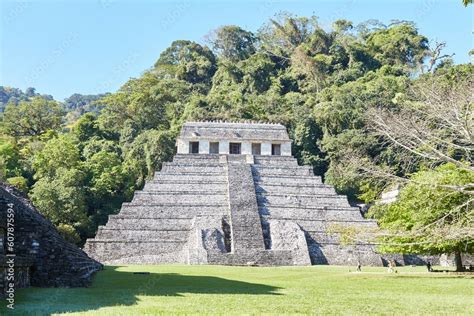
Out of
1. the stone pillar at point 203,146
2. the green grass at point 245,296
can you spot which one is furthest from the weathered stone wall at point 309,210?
the green grass at point 245,296

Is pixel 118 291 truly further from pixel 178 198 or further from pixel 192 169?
pixel 192 169

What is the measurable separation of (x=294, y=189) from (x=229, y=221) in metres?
5.26

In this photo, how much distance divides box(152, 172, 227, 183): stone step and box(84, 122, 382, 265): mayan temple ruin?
2.2 inches

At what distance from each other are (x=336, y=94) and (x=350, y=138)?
749cm

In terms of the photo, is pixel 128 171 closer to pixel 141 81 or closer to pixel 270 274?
pixel 141 81

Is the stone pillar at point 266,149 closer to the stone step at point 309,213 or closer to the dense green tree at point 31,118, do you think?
the stone step at point 309,213

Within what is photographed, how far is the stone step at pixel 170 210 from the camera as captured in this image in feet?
94.2

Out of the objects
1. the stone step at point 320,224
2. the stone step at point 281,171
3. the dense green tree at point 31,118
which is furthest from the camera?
the dense green tree at point 31,118

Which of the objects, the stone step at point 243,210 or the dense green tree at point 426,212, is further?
the stone step at point 243,210

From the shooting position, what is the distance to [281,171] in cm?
3553

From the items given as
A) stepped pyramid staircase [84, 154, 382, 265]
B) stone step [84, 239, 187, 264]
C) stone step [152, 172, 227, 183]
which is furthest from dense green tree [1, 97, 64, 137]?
stone step [84, 239, 187, 264]

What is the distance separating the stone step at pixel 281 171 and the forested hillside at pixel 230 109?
8.85 ft

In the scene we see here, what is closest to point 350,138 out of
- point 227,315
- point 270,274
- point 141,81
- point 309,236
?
point 309,236

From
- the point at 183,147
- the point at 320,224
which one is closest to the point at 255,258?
the point at 320,224
